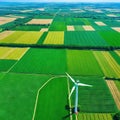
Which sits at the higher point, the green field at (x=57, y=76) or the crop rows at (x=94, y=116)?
the green field at (x=57, y=76)

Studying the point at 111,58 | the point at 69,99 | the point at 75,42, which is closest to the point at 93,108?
the point at 69,99

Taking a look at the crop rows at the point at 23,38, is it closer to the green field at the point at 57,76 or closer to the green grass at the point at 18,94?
the green field at the point at 57,76

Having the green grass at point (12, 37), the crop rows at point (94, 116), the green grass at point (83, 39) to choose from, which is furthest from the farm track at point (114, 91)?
the green grass at point (12, 37)

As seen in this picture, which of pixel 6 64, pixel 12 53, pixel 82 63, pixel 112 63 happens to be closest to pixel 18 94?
pixel 6 64

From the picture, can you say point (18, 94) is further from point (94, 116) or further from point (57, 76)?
point (94, 116)

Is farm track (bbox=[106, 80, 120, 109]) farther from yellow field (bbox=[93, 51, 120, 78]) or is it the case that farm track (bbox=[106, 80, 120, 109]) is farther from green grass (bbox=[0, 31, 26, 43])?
green grass (bbox=[0, 31, 26, 43])

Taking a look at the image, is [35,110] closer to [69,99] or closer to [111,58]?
[69,99]
